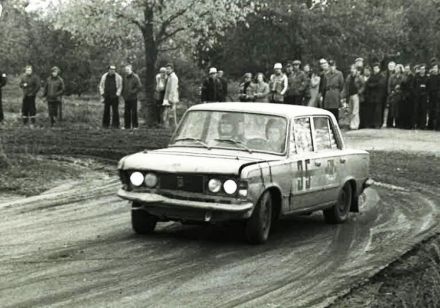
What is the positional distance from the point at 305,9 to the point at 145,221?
31377 mm

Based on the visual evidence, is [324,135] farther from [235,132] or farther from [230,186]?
[230,186]

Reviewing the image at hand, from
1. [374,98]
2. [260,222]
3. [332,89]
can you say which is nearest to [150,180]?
[260,222]

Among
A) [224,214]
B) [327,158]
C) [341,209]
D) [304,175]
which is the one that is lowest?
[341,209]

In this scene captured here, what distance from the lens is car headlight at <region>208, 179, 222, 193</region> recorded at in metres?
10.1

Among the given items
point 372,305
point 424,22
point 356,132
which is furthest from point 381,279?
point 424,22

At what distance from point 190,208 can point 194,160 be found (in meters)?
0.55

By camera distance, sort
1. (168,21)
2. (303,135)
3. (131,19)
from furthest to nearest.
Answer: (168,21)
(131,19)
(303,135)

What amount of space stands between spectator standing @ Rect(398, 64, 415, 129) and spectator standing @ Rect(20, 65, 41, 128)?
35.3ft

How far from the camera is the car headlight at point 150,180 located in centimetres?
1039

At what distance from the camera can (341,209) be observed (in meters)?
12.7

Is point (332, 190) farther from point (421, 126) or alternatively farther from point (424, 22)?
point (424, 22)

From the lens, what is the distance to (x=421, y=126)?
93.4 feet

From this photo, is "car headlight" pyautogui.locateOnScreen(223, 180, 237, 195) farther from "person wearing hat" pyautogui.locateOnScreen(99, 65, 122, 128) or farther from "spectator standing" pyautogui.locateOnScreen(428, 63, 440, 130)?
"spectator standing" pyautogui.locateOnScreen(428, 63, 440, 130)

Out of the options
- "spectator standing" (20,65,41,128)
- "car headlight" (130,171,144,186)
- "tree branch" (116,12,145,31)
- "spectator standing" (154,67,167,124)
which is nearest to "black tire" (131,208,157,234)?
"car headlight" (130,171,144,186)
